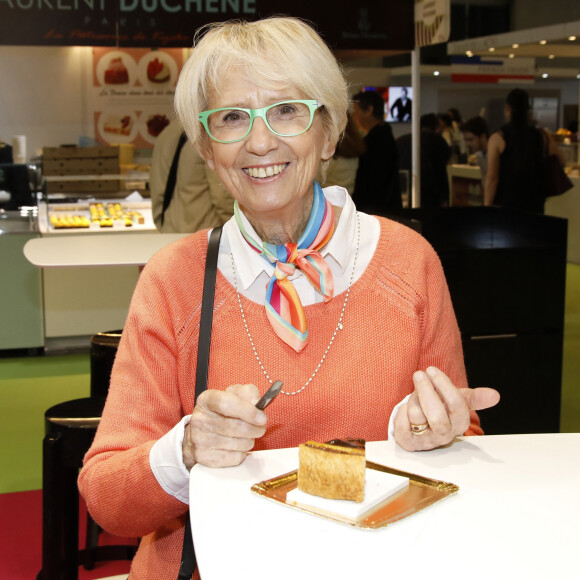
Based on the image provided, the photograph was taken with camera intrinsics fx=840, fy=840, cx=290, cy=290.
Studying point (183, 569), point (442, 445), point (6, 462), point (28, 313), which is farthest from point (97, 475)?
point (28, 313)

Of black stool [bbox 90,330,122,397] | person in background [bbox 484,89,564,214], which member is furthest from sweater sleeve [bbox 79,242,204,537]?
person in background [bbox 484,89,564,214]

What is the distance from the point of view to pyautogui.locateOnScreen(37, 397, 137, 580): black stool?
222cm

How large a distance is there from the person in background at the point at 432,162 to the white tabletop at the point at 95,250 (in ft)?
9.18

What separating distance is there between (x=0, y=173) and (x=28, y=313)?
93 centimetres

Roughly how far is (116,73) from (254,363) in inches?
252

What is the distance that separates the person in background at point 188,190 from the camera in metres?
4.41

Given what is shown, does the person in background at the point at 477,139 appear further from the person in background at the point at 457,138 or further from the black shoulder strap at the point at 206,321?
the black shoulder strap at the point at 206,321

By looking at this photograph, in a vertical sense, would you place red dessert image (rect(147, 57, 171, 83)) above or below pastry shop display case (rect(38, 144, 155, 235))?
above

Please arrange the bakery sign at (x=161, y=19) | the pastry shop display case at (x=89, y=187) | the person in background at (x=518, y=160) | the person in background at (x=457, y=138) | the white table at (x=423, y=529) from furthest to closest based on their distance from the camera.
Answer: the person in background at (x=457, y=138) → the pastry shop display case at (x=89, y=187) → the bakery sign at (x=161, y=19) → the person in background at (x=518, y=160) → the white table at (x=423, y=529)

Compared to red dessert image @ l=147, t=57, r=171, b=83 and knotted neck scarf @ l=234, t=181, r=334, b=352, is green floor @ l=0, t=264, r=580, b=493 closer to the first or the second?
knotted neck scarf @ l=234, t=181, r=334, b=352

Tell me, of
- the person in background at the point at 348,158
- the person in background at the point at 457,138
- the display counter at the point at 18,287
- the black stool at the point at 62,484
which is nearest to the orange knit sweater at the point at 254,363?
the black stool at the point at 62,484

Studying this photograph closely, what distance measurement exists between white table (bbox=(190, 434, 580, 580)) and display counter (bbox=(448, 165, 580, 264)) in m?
3.59

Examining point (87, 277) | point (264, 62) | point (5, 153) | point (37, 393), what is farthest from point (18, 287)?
point (264, 62)

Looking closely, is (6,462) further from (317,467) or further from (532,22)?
(532,22)
